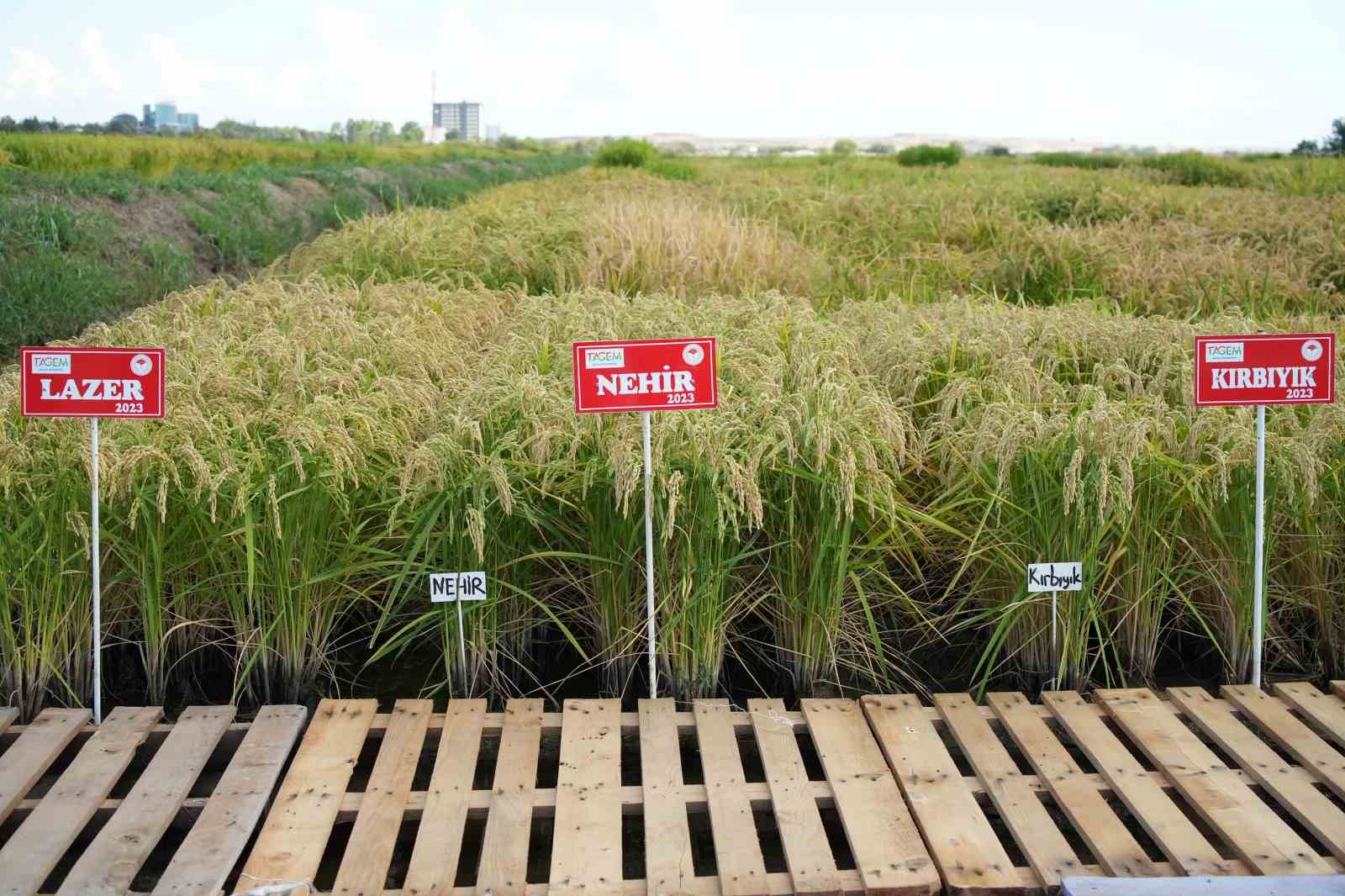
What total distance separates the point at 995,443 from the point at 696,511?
37.2 inches

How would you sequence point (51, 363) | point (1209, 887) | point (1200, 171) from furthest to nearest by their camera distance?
1. point (1200, 171)
2. point (51, 363)
3. point (1209, 887)

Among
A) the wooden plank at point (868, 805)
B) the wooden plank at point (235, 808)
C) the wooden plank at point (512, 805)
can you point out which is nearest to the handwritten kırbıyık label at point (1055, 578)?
the wooden plank at point (868, 805)

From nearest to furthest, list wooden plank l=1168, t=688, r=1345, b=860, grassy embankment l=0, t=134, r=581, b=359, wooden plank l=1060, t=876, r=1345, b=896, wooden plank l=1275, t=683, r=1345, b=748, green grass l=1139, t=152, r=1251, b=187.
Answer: wooden plank l=1060, t=876, r=1345, b=896
wooden plank l=1168, t=688, r=1345, b=860
wooden plank l=1275, t=683, r=1345, b=748
grassy embankment l=0, t=134, r=581, b=359
green grass l=1139, t=152, r=1251, b=187

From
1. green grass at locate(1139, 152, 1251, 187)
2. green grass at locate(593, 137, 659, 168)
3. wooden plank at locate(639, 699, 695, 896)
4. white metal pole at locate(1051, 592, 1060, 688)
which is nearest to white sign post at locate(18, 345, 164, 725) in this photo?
wooden plank at locate(639, 699, 695, 896)

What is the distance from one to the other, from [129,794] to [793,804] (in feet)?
5.01

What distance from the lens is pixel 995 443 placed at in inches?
135

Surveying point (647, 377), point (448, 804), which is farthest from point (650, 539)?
point (448, 804)

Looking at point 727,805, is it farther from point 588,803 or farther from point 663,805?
point 588,803

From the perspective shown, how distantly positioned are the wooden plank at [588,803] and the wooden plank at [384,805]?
35 cm

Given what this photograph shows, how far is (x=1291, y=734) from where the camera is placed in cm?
300

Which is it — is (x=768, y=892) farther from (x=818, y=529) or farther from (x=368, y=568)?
(x=368, y=568)

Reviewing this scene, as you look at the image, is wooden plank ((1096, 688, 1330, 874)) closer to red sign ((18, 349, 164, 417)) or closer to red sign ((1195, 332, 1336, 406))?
red sign ((1195, 332, 1336, 406))

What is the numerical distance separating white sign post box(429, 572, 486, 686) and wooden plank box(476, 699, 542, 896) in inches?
11.9

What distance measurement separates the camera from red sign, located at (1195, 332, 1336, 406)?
333cm
